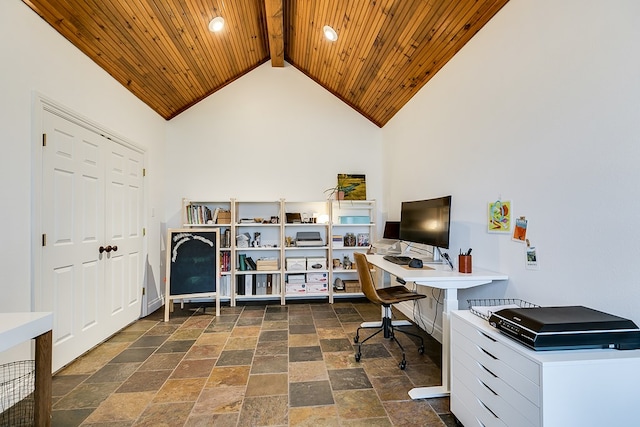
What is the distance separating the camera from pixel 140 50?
2.88m

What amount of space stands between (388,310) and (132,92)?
12.0 feet

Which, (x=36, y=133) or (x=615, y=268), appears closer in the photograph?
(x=615, y=268)

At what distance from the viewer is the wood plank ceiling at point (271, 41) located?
235 cm

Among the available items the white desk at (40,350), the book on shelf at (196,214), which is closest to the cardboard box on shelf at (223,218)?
the book on shelf at (196,214)

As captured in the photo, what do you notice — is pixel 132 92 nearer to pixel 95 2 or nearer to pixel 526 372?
pixel 95 2

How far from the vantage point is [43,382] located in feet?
4.43

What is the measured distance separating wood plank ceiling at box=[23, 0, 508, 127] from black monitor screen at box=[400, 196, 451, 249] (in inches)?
53.9

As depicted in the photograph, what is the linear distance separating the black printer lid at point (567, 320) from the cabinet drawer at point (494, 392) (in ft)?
0.95

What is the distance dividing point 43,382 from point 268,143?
11.7 feet

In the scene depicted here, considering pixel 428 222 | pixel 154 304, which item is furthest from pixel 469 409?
pixel 154 304

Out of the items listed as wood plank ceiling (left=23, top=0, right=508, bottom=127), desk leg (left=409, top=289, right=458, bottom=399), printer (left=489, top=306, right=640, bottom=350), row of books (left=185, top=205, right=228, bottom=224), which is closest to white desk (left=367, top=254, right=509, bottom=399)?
desk leg (left=409, top=289, right=458, bottom=399)

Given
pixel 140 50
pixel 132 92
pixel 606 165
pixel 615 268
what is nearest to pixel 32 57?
pixel 140 50

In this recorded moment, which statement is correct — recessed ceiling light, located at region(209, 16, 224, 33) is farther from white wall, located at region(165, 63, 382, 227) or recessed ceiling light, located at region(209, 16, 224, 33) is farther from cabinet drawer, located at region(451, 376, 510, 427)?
cabinet drawer, located at region(451, 376, 510, 427)

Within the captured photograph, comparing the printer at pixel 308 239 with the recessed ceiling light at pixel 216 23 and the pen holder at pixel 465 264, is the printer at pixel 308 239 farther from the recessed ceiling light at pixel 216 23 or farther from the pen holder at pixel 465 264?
the recessed ceiling light at pixel 216 23
